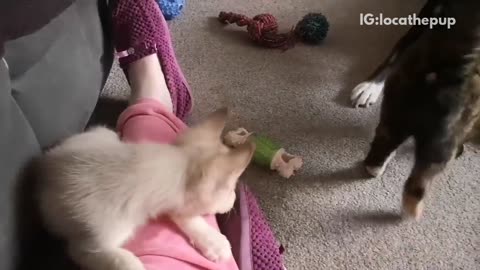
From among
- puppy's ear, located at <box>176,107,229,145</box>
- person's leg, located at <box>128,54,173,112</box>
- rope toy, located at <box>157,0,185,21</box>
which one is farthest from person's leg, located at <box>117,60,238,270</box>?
rope toy, located at <box>157,0,185,21</box>

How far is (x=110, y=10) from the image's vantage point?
1341 mm

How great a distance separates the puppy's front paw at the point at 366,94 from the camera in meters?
1.52

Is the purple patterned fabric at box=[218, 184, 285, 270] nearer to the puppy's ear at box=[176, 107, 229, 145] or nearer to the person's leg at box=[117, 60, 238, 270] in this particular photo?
the person's leg at box=[117, 60, 238, 270]

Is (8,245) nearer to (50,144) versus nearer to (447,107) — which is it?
(50,144)

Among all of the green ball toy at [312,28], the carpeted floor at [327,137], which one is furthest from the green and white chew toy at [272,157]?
the green ball toy at [312,28]

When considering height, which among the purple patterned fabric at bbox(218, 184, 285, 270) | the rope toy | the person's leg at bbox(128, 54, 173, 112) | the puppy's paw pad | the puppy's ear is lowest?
the purple patterned fabric at bbox(218, 184, 285, 270)

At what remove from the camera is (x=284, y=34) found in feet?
5.54

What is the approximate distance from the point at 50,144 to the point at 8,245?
0.71 feet

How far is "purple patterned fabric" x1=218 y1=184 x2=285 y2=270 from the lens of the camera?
3.59 feet

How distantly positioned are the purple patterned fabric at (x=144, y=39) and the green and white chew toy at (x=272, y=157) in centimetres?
16

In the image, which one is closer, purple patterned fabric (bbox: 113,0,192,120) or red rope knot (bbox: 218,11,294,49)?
purple patterned fabric (bbox: 113,0,192,120)

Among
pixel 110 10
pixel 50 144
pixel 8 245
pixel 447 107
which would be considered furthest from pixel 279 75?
pixel 8 245

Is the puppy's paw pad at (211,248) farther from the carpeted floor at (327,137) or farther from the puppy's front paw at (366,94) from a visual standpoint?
the puppy's front paw at (366,94)

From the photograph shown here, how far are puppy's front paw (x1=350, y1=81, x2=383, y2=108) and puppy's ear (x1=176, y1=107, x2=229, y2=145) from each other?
1.94ft
